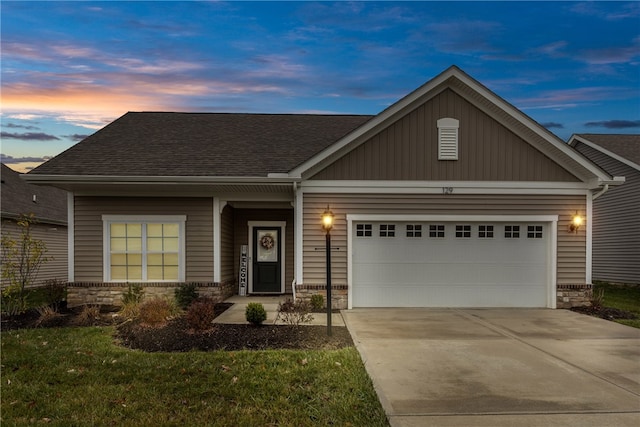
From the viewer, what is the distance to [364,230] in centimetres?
1088

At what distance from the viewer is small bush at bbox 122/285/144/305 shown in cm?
1050

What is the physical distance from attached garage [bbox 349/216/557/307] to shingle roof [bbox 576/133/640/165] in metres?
9.30

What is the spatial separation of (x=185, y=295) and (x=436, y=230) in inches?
258

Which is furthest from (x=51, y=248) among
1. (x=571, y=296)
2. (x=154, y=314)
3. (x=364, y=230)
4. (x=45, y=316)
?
(x=571, y=296)

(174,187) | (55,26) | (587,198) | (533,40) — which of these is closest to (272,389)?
(174,187)

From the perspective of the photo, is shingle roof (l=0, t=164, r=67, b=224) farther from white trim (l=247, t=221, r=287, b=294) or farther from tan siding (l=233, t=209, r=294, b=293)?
white trim (l=247, t=221, r=287, b=294)

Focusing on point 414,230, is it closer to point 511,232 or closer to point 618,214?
point 511,232

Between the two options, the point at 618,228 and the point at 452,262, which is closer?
the point at 452,262

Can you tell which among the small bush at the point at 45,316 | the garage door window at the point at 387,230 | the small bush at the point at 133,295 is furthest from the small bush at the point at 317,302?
the small bush at the point at 45,316

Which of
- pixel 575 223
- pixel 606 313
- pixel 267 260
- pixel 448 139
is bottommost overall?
pixel 606 313

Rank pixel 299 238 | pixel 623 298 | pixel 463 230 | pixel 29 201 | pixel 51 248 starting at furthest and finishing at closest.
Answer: pixel 51 248, pixel 29 201, pixel 623 298, pixel 463 230, pixel 299 238

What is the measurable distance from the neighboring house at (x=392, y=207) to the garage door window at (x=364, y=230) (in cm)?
3

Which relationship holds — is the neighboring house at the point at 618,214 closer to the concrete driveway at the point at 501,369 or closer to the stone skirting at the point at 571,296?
the stone skirting at the point at 571,296

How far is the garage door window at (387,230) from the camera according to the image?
10.9m
